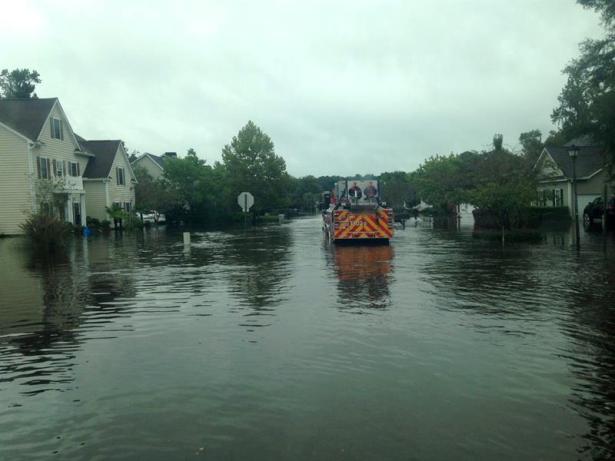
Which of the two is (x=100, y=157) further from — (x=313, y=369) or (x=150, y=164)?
(x=313, y=369)

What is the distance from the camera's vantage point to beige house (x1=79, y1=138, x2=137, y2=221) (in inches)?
1946

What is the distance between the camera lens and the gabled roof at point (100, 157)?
49594 mm

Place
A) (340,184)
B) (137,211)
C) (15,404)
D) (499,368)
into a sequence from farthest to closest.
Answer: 1. (137,211)
2. (340,184)
3. (499,368)
4. (15,404)

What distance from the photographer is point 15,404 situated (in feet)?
19.4

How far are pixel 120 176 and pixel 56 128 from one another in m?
9.44

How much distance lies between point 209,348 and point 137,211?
49.1m

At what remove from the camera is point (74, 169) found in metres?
47.0

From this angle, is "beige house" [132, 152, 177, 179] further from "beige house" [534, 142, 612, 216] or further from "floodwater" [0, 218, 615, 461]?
"floodwater" [0, 218, 615, 461]

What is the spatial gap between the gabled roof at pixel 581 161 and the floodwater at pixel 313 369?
33.9 meters

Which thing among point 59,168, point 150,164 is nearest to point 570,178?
point 59,168

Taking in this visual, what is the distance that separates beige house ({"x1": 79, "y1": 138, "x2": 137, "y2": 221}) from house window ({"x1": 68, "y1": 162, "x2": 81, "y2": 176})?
136cm

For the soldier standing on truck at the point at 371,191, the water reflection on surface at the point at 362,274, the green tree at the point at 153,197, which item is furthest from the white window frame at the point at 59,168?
the water reflection on surface at the point at 362,274

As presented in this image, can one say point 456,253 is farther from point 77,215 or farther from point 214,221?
point 214,221

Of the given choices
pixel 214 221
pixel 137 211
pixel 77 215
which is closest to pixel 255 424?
pixel 77 215
